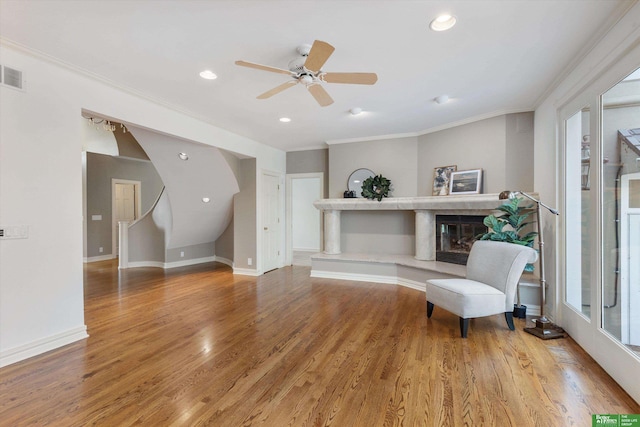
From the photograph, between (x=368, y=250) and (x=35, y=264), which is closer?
(x=35, y=264)

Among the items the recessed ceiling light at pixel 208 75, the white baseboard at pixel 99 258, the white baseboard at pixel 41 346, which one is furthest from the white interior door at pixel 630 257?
the white baseboard at pixel 99 258

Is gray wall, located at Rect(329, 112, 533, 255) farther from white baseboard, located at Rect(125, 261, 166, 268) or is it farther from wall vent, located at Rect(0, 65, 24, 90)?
wall vent, located at Rect(0, 65, 24, 90)

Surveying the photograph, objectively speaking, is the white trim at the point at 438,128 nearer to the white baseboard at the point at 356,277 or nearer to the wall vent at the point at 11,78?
the white baseboard at the point at 356,277

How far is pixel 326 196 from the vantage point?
6.13 m

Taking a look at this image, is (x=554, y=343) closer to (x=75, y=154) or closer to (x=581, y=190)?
(x=581, y=190)

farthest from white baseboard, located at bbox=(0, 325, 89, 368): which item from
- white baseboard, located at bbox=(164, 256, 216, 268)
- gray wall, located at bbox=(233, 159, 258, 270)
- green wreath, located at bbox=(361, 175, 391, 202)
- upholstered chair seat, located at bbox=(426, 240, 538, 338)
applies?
green wreath, located at bbox=(361, 175, 391, 202)

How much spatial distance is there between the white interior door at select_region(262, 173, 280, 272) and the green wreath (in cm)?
200

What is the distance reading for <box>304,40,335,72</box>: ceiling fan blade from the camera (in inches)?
74.0

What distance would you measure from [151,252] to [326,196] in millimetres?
4154

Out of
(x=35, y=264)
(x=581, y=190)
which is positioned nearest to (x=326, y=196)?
(x=581, y=190)

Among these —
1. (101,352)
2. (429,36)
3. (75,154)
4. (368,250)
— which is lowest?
(101,352)

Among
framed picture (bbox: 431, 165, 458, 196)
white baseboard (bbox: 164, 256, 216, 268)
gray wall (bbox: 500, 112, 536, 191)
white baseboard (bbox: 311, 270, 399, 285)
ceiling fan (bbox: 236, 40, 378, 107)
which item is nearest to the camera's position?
ceiling fan (bbox: 236, 40, 378, 107)

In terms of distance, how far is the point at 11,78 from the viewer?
2.38 meters

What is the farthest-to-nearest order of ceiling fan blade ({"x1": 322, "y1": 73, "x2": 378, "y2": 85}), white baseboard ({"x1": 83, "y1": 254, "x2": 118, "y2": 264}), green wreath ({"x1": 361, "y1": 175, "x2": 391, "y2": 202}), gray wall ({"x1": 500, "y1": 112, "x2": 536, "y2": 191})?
white baseboard ({"x1": 83, "y1": 254, "x2": 118, "y2": 264}), green wreath ({"x1": 361, "y1": 175, "x2": 391, "y2": 202}), gray wall ({"x1": 500, "y1": 112, "x2": 536, "y2": 191}), ceiling fan blade ({"x1": 322, "y1": 73, "x2": 378, "y2": 85})
